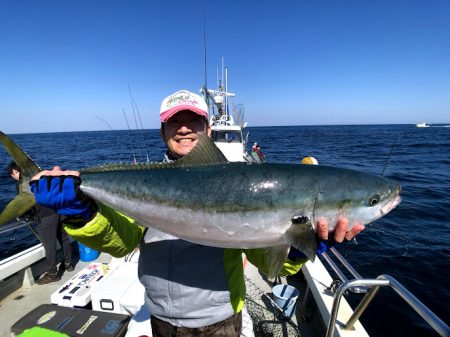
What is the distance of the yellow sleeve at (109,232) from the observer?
2.36 meters

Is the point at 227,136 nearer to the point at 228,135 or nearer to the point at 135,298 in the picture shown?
the point at 228,135

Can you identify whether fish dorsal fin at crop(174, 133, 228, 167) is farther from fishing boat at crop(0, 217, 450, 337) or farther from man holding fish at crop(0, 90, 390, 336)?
fishing boat at crop(0, 217, 450, 337)

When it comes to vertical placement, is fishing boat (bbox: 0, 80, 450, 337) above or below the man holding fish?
below

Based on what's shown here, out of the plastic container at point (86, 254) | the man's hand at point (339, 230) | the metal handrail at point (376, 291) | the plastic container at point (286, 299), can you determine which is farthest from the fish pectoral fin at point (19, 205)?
the plastic container at point (86, 254)

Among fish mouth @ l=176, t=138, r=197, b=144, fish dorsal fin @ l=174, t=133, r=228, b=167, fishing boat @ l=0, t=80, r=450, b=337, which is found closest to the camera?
fish dorsal fin @ l=174, t=133, r=228, b=167

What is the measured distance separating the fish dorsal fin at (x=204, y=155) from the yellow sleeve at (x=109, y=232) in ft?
2.47

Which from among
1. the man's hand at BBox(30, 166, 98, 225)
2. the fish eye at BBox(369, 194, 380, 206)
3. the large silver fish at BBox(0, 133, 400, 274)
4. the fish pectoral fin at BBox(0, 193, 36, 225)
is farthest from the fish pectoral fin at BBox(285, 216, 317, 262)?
the fish pectoral fin at BBox(0, 193, 36, 225)

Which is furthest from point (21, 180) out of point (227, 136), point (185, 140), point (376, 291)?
point (227, 136)

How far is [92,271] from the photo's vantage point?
592cm

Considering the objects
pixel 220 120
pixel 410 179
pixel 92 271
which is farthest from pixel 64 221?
pixel 410 179

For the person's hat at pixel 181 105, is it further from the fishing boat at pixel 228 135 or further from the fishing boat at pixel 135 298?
the fishing boat at pixel 228 135

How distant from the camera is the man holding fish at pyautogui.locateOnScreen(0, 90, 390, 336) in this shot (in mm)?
2436

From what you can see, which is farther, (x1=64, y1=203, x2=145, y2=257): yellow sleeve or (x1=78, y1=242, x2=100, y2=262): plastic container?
(x1=78, y1=242, x2=100, y2=262): plastic container

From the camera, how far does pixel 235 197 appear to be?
254 centimetres
